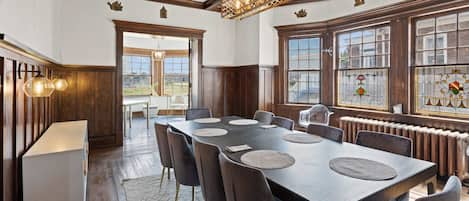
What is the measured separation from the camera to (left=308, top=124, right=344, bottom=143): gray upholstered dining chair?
243 cm

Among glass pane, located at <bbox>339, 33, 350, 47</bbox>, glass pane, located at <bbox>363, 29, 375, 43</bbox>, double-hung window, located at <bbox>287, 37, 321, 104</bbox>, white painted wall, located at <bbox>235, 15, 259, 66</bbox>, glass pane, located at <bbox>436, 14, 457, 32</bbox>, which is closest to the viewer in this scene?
glass pane, located at <bbox>436, 14, 457, 32</bbox>

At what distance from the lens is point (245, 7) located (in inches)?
121

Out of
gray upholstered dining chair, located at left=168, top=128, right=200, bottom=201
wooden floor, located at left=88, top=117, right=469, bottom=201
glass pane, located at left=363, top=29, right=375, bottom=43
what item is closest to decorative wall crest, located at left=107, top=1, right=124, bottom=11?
wooden floor, located at left=88, top=117, right=469, bottom=201

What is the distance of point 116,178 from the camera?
3354 mm

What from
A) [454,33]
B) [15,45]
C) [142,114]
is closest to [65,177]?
[15,45]

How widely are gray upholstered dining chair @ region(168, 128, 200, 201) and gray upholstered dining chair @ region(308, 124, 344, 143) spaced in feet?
4.18

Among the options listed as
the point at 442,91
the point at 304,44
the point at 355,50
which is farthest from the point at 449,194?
the point at 304,44

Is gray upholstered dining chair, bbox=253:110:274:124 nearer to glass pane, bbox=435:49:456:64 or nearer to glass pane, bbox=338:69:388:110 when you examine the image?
glass pane, bbox=338:69:388:110

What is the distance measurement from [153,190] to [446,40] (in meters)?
4.10

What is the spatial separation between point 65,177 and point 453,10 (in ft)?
15.3

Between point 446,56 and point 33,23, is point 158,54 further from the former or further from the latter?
point 446,56

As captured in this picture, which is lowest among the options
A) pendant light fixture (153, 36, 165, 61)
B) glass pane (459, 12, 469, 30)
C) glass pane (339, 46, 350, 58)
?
glass pane (339, 46, 350, 58)

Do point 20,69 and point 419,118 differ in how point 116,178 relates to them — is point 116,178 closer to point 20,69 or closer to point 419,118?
point 20,69

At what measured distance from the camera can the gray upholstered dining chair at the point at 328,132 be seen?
2432 mm
